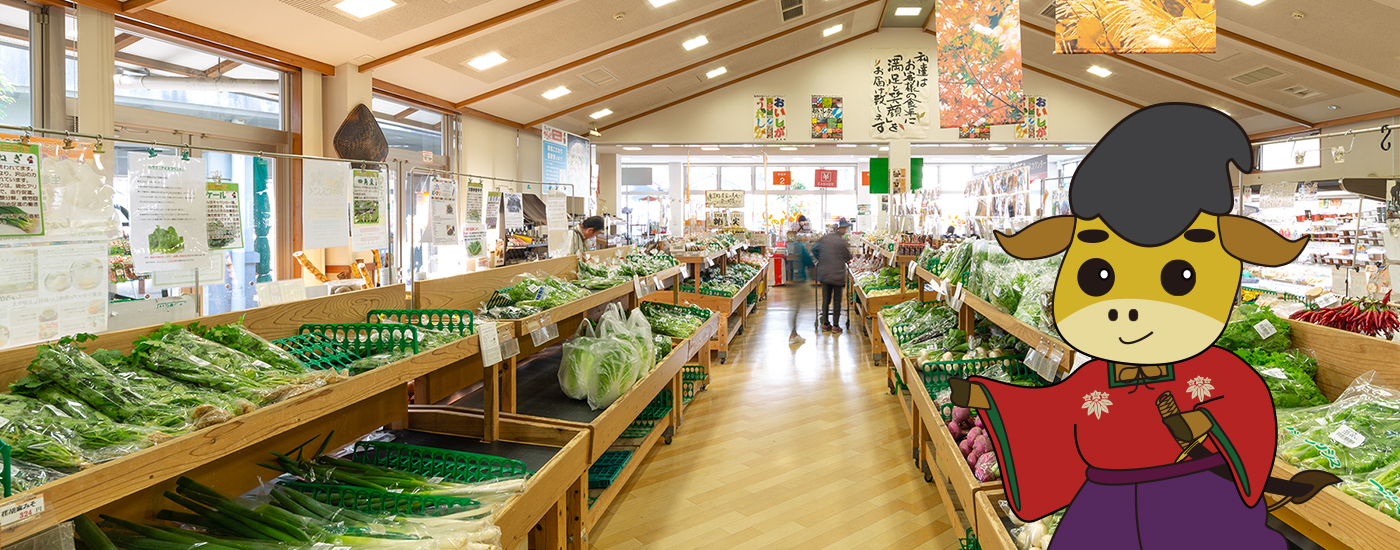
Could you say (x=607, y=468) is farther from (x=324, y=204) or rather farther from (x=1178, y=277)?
(x=1178, y=277)

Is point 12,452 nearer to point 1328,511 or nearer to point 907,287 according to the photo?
point 1328,511

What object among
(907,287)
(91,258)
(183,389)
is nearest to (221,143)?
(91,258)

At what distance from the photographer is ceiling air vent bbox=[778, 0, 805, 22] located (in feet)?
28.9

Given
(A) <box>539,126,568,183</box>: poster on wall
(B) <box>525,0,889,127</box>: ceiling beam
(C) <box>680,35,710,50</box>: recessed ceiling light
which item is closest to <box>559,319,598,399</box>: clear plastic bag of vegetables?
(C) <box>680,35,710,50</box>: recessed ceiling light

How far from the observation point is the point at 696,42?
9086 mm

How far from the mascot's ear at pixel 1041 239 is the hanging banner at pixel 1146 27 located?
3.63 m

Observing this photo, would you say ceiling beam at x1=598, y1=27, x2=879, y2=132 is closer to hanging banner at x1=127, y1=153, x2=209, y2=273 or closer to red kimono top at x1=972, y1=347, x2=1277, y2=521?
hanging banner at x1=127, y1=153, x2=209, y2=273

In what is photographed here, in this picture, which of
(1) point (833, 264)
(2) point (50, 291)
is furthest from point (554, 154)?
(2) point (50, 291)

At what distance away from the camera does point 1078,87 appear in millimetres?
11789

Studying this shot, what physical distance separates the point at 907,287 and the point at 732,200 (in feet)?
19.0

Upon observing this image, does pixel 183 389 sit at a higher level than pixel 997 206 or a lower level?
lower

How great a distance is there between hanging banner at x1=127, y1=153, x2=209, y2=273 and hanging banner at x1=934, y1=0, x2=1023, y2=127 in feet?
14.7

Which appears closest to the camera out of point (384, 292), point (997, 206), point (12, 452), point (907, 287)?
point (12, 452)

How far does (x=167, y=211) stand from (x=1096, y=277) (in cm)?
301
